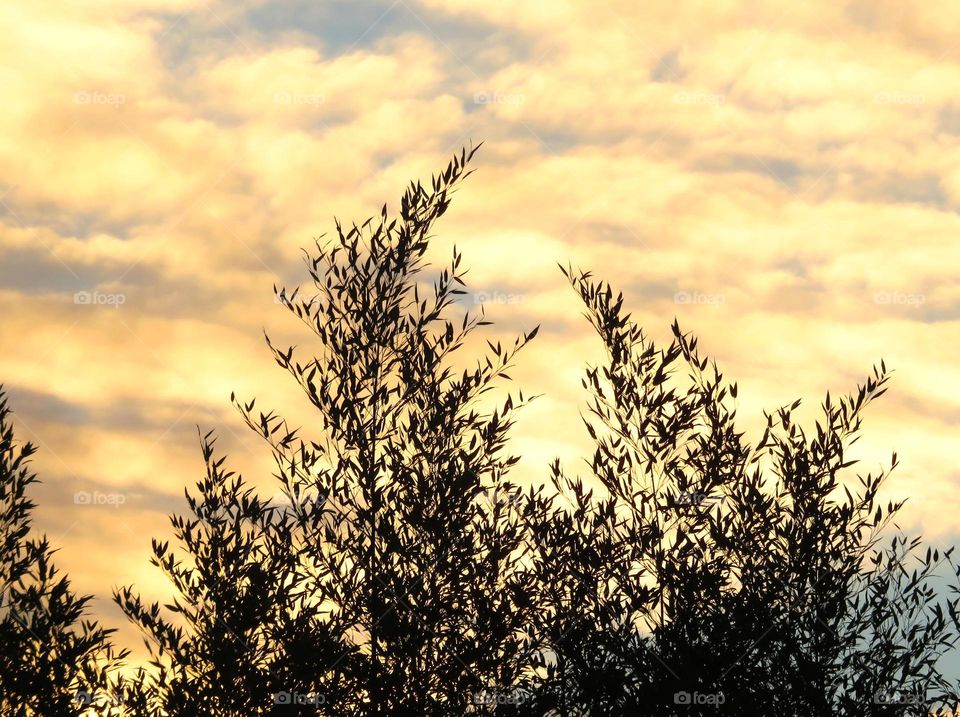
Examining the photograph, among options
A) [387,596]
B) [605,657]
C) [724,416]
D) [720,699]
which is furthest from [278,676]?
[724,416]

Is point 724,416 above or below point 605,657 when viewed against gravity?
above

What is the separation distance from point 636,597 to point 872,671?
3.75 m

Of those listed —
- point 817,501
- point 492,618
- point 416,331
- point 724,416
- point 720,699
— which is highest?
point 416,331

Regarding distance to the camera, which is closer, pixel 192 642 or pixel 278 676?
pixel 278 676

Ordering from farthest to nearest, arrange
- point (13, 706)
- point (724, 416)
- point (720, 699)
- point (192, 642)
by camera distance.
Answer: point (13, 706), point (192, 642), point (724, 416), point (720, 699)

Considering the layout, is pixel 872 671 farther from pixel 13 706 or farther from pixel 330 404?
pixel 13 706

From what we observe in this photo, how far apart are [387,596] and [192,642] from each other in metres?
4.83

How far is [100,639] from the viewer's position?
1909 centimetres

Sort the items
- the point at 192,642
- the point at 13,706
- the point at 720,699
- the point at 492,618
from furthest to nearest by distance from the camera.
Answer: the point at 13,706
the point at 192,642
the point at 492,618
the point at 720,699

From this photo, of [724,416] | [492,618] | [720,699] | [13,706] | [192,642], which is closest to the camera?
[720,699]

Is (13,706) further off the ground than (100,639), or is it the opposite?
(100,639)

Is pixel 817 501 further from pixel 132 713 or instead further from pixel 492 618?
pixel 132 713

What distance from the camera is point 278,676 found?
15547 mm

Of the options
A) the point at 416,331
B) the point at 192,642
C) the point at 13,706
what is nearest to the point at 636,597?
the point at 416,331
